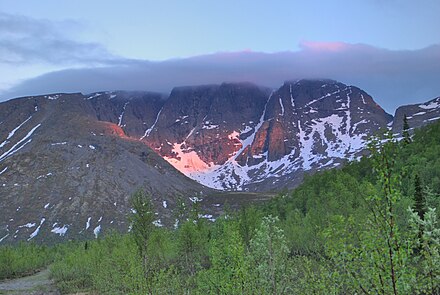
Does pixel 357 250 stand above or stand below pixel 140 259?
above

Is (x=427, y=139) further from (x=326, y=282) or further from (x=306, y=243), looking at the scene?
(x=326, y=282)

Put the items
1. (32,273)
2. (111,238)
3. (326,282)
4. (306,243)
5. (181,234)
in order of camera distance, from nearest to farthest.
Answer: (326,282) < (181,234) < (306,243) < (111,238) < (32,273)

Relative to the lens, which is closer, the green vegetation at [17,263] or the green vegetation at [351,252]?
the green vegetation at [351,252]

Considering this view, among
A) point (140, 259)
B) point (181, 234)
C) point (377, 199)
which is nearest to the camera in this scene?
point (377, 199)

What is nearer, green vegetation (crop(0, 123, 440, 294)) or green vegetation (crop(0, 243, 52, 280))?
green vegetation (crop(0, 123, 440, 294))

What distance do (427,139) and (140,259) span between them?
103140mm

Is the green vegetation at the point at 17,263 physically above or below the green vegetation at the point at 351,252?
below

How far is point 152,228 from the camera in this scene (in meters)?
36.8

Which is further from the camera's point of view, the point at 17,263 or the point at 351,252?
the point at 17,263

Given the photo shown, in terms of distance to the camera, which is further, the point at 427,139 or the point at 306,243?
the point at 427,139

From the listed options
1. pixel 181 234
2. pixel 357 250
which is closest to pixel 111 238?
pixel 181 234

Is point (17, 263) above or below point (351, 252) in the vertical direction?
below

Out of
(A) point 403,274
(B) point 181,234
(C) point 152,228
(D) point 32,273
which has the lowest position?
(D) point 32,273

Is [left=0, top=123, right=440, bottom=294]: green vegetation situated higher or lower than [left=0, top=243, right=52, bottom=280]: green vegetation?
higher
